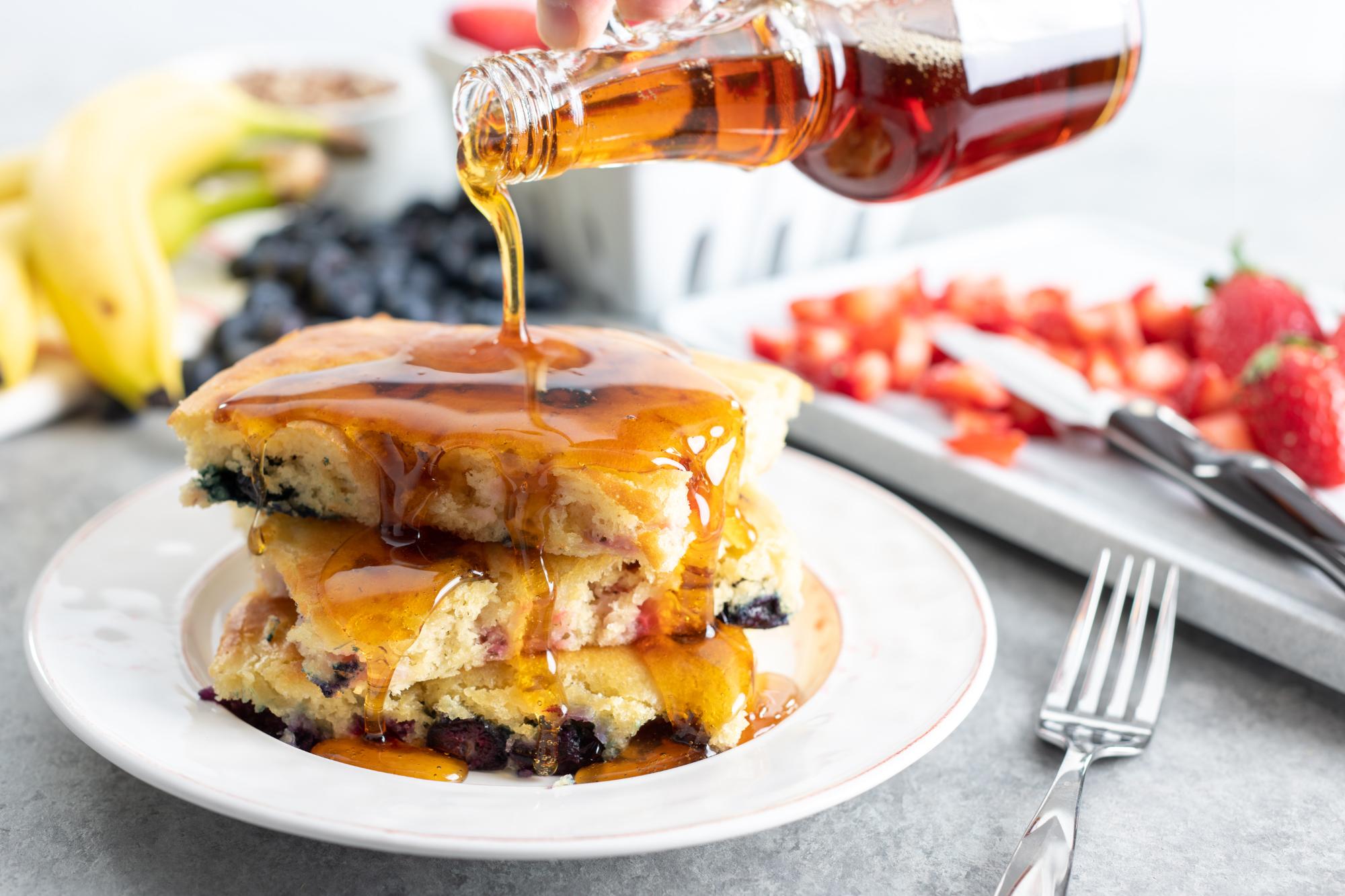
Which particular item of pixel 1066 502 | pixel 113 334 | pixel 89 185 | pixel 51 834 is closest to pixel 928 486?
pixel 1066 502

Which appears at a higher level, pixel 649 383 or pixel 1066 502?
pixel 649 383

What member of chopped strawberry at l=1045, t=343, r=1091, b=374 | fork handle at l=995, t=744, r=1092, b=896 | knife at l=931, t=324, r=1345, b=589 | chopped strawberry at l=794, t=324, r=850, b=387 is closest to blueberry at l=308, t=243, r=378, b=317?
chopped strawberry at l=794, t=324, r=850, b=387

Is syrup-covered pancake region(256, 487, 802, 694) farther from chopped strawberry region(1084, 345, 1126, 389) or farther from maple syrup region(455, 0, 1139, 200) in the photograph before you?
chopped strawberry region(1084, 345, 1126, 389)

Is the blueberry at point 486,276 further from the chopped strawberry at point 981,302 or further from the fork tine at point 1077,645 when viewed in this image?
the fork tine at point 1077,645

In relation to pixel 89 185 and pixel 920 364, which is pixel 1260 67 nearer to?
pixel 920 364

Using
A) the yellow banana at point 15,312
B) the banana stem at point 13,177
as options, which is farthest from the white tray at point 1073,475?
the banana stem at point 13,177

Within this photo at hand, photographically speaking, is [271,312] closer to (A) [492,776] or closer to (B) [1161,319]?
(A) [492,776]
